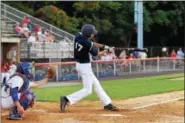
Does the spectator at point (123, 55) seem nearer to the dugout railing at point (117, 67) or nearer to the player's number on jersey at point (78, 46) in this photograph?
the dugout railing at point (117, 67)

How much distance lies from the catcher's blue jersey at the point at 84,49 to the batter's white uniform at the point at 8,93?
2.30 m

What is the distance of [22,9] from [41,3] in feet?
6.24

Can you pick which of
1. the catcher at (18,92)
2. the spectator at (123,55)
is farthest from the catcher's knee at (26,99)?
the spectator at (123,55)

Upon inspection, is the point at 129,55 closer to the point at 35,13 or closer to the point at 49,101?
the point at 35,13

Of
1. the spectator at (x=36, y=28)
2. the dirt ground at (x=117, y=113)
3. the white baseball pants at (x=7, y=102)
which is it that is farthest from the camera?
the spectator at (x=36, y=28)

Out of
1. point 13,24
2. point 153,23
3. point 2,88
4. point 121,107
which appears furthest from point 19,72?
point 153,23

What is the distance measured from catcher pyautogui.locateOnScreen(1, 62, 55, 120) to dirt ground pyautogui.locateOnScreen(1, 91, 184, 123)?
0.84ft

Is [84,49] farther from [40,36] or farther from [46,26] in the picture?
[46,26]

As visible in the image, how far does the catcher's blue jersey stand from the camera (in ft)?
36.3

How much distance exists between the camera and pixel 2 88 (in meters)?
9.37

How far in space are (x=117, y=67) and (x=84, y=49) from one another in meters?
18.2

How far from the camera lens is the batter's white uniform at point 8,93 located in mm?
9125

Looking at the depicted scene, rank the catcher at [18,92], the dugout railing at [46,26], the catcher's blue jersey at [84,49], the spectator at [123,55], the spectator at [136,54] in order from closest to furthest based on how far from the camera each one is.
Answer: the catcher at [18,92] → the catcher's blue jersey at [84,49] → the spectator at [123,55] → the dugout railing at [46,26] → the spectator at [136,54]

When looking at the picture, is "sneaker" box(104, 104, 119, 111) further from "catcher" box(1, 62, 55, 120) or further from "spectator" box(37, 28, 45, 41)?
"spectator" box(37, 28, 45, 41)
